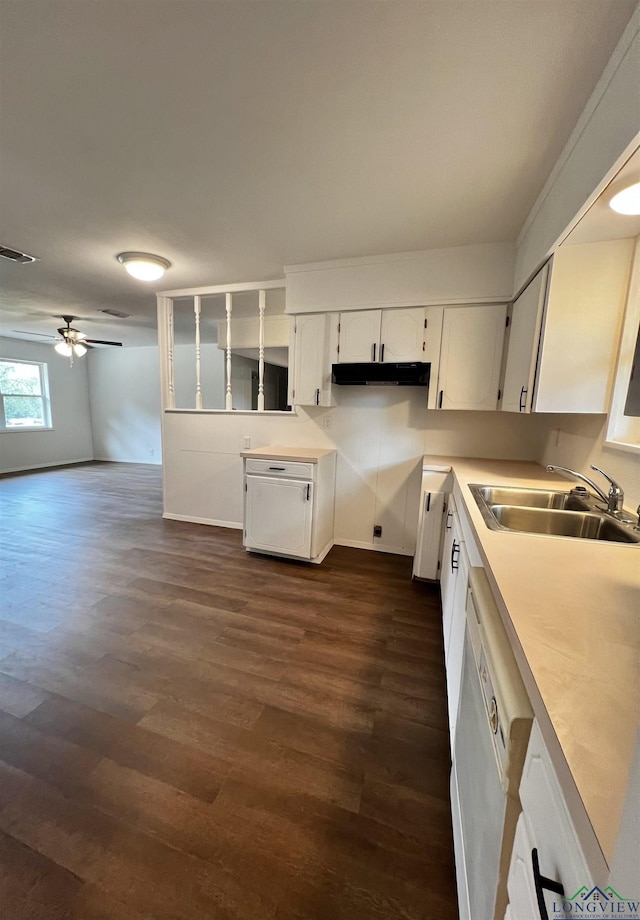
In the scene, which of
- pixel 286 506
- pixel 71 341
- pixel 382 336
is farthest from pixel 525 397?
pixel 71 341

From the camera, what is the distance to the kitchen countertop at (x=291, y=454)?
9.25 feet

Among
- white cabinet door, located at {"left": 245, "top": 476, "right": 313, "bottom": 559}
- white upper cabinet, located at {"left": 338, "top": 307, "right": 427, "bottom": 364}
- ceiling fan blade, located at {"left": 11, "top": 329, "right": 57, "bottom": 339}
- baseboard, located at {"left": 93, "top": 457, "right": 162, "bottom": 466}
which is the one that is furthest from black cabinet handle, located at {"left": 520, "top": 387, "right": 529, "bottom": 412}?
ceiling fan blade, located at {"left": 11, "top": 329, "right": 57, "bottom": 339}

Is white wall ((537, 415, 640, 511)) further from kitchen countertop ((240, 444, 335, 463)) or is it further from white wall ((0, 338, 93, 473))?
white wall ((0, 338, 93, 473))

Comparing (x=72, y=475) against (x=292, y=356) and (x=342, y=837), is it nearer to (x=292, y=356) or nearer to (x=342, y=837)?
(x=292, y=356)

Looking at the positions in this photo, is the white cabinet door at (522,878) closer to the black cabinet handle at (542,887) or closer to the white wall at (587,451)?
the black cabinet handle at (542,887)

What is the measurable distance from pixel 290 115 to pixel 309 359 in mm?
1662

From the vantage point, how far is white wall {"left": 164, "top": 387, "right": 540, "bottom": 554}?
9.70 ft

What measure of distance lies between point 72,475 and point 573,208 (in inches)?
292

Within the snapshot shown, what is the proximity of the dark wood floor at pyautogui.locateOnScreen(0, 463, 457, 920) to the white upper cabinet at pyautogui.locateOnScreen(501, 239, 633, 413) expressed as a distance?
156 centimetres

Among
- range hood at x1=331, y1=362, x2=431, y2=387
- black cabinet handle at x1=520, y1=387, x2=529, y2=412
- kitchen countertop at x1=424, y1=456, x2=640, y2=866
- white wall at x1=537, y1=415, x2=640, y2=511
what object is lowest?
kitchen countertop at x1=424, y1=456, x2=640, y2=866

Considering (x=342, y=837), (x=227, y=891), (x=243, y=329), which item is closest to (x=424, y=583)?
(x=342, y=837)

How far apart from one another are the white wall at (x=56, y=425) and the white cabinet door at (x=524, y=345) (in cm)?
774

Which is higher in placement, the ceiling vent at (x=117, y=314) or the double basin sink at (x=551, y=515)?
the ceiling vent at (x=117, y=314)

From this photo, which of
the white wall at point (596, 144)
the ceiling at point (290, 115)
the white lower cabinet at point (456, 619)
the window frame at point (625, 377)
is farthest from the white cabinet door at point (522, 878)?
the ceiling at point (290, 115)
